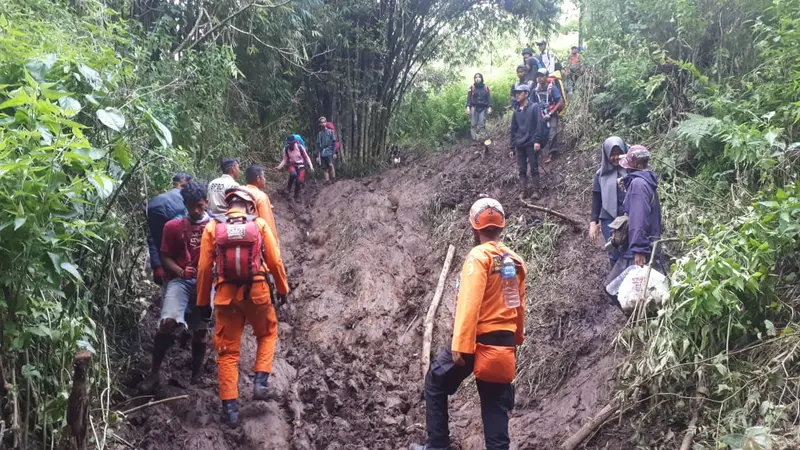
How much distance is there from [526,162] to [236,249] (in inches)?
236

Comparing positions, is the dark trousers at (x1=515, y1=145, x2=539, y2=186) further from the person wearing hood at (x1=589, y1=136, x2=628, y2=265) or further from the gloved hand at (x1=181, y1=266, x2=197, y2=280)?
the gloved hand at (x1=181, y1=266, x2=197, y2=280)

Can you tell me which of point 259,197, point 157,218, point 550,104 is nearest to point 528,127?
point 550,104

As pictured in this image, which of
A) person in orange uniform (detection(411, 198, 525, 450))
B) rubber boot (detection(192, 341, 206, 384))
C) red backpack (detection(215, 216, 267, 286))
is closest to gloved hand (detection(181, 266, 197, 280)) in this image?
red backpack (detection(215, 216, 267, 286))

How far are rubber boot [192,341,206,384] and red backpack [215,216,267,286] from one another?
103cm

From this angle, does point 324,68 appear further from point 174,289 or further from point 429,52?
point 174,289

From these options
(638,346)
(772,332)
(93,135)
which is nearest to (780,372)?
(772,332)

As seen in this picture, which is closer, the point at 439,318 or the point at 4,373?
the point at 4,373

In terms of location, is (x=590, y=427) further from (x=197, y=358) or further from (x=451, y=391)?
(x=197, y=358)

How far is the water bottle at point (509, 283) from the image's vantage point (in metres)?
3.77

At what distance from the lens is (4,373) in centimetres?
288

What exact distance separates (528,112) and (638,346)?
17.3 feet

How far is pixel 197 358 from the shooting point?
521cm

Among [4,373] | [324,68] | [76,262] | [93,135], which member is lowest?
[4,373]

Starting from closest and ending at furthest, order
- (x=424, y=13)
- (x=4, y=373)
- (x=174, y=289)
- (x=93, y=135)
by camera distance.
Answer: (x=4, y=373) → (x=93, y=135) → (x=174, y=289) → (x=424, y=13)
